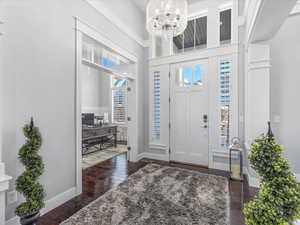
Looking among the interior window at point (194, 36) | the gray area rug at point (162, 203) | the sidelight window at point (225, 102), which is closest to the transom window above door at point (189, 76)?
the sidelight window at point (225, 102)

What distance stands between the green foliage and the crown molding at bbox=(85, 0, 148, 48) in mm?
3206

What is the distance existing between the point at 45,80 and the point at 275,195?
2529 mm

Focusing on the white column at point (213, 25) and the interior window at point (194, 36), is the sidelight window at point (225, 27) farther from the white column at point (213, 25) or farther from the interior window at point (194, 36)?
the interior window at point (194, 36)

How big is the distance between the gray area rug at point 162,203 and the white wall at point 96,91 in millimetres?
4781

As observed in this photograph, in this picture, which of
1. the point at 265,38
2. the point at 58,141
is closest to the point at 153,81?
the point at 265,38

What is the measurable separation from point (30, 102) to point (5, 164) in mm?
712

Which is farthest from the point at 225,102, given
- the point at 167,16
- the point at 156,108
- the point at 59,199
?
the point at 59,199

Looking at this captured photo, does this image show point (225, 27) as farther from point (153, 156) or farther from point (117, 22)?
point (153, 156)

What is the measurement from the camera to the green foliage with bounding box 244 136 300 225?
2.80 ft

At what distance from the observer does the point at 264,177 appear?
98 cm

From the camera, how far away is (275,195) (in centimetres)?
89

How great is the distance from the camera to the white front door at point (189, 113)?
363 centimetres

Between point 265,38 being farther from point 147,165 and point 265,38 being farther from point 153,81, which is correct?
point 147,165

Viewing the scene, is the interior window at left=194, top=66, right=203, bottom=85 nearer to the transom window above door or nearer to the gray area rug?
the transom window above door
